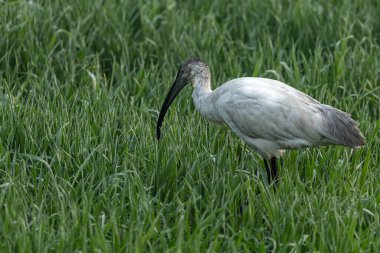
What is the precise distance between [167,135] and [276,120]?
2.24 feet

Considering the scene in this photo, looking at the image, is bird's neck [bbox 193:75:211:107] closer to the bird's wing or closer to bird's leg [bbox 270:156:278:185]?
the bird's wing

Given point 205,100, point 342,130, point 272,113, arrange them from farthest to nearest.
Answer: point 205,100 < point 272,113 < point 342,130

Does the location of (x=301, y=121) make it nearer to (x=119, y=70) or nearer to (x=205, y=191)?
(x=205, y=191)

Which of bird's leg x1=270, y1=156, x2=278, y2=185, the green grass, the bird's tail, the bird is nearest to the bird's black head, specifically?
the green grass

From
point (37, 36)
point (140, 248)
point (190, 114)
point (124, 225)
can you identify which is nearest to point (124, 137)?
point (190, 114)

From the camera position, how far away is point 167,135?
5.21m

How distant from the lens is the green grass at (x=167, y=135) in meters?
4.14

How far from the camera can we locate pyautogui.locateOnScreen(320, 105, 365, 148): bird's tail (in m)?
4.85

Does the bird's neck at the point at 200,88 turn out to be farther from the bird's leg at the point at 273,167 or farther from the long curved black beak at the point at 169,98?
the bird's leg at the point at 273,167

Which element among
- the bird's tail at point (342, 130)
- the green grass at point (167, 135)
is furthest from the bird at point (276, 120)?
the green grass at point (167, 135)

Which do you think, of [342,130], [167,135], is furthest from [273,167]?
[167,135]

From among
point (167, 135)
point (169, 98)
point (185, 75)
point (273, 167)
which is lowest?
point (273, 167)

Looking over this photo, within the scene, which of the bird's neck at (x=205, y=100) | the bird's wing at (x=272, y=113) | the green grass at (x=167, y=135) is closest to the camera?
the green grass at (x=167, y=135)

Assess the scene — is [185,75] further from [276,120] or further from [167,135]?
[276,120]
